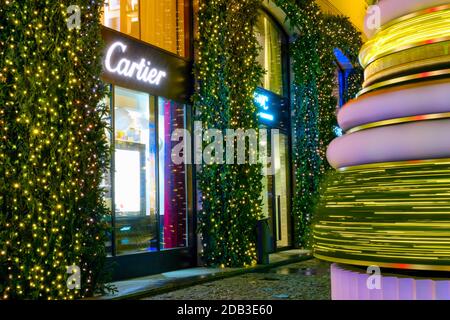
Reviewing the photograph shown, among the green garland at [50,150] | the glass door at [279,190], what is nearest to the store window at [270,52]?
the glass door at [279,190]

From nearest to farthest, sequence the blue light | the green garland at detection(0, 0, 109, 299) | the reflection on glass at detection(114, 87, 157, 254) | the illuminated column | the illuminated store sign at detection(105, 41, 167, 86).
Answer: the illuminated column, the green garland at detection(0, 0, 109, 299), the illuminated store sign at detection(105, 41, 167, 86), the reflection on glass at detection(114, 87, 157, 254), the blue light

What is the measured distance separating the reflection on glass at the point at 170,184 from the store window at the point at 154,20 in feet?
4.35

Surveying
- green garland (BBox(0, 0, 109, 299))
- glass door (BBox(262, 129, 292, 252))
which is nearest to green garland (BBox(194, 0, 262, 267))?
glass door (BBox(262, 129, 292, 252))

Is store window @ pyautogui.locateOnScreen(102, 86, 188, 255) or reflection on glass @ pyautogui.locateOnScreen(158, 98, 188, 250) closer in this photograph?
store window @ pyautogui.locateOnScreen(102, 86, 188, 255)

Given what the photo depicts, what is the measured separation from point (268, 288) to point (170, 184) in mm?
3695

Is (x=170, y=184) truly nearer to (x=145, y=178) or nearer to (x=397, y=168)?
(x=145, y=178)

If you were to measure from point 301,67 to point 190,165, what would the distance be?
6.25m

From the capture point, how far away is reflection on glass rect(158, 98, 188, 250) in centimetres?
1133

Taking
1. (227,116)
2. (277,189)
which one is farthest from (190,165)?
(277,189)

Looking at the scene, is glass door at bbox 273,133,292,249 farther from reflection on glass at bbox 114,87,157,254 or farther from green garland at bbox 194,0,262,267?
reflection on glass at bbox 114,87,157,254

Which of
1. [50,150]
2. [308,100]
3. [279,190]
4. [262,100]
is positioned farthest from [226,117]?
[308,100]

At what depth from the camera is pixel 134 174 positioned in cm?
1045

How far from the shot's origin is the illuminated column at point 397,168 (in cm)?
152
